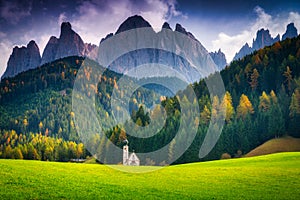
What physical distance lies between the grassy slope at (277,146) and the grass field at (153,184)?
38.9 metres

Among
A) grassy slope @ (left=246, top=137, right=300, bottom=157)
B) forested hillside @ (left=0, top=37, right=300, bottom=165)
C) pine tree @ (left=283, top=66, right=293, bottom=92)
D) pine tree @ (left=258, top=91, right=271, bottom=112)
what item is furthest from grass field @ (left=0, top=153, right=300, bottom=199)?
pine tree @ (left=283, top=66, right=293, bottom=92)

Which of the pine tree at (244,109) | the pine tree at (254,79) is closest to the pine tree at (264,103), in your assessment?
the pine tree at (244,109)

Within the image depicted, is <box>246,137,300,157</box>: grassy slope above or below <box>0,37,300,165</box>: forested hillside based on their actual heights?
below

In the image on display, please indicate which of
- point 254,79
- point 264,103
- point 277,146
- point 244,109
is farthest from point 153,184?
point 254,79

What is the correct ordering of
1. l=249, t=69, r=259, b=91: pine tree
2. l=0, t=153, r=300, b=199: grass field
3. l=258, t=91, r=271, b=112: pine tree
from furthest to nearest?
l=249, t=69, r=259, b=91: pine tree
l=258, t=91, r=271, b=112: pine tree
l=0, t=153, r=300, b=199: grass field

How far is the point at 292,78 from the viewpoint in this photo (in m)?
107

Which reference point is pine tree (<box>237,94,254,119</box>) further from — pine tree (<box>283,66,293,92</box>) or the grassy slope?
the grassy slope

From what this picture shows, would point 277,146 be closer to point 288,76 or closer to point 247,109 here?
point 247,109

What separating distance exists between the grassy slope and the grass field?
38.9m

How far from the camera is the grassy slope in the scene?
7429 centimetres

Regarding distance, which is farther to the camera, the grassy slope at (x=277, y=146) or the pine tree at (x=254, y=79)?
the pine tree at (x=254, y=79)

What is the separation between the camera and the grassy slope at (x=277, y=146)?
74287 mm

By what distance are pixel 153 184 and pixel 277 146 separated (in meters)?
55.5

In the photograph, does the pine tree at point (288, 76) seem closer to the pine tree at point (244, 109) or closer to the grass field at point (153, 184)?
the pine tree at point (244, 109)
